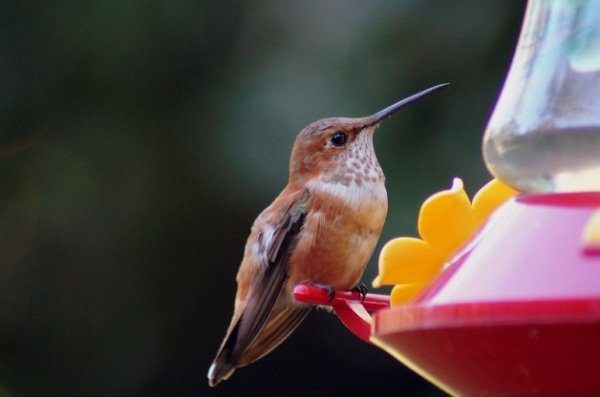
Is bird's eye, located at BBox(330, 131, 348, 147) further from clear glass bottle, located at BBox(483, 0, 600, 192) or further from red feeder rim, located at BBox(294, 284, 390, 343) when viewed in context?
clear glass bottle, located at BBox(483, 0, 600, 192)

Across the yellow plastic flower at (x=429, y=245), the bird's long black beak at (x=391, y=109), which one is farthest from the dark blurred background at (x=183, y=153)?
the yellow plastic flower at (x=429, y=245)

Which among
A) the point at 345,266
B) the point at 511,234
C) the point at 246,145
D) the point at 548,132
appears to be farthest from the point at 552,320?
the point at 246,145

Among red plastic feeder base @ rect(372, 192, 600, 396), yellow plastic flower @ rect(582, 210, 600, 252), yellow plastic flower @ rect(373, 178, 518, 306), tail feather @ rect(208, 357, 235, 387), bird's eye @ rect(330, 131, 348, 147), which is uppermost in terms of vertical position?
yellow plastic flower @ rect(582, 210, 600, 252)

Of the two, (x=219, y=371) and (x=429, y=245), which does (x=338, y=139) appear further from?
(x=429, y=245)

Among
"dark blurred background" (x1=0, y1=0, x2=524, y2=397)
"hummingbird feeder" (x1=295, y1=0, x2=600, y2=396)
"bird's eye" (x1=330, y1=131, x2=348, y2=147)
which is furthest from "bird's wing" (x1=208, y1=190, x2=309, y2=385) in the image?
"hummingbird feeder" (x1=295, y1=0, x2=600, y2=396)

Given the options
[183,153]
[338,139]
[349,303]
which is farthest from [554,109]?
[183,153]

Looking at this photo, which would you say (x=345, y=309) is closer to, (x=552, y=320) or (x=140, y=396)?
(x=552, y=320)
